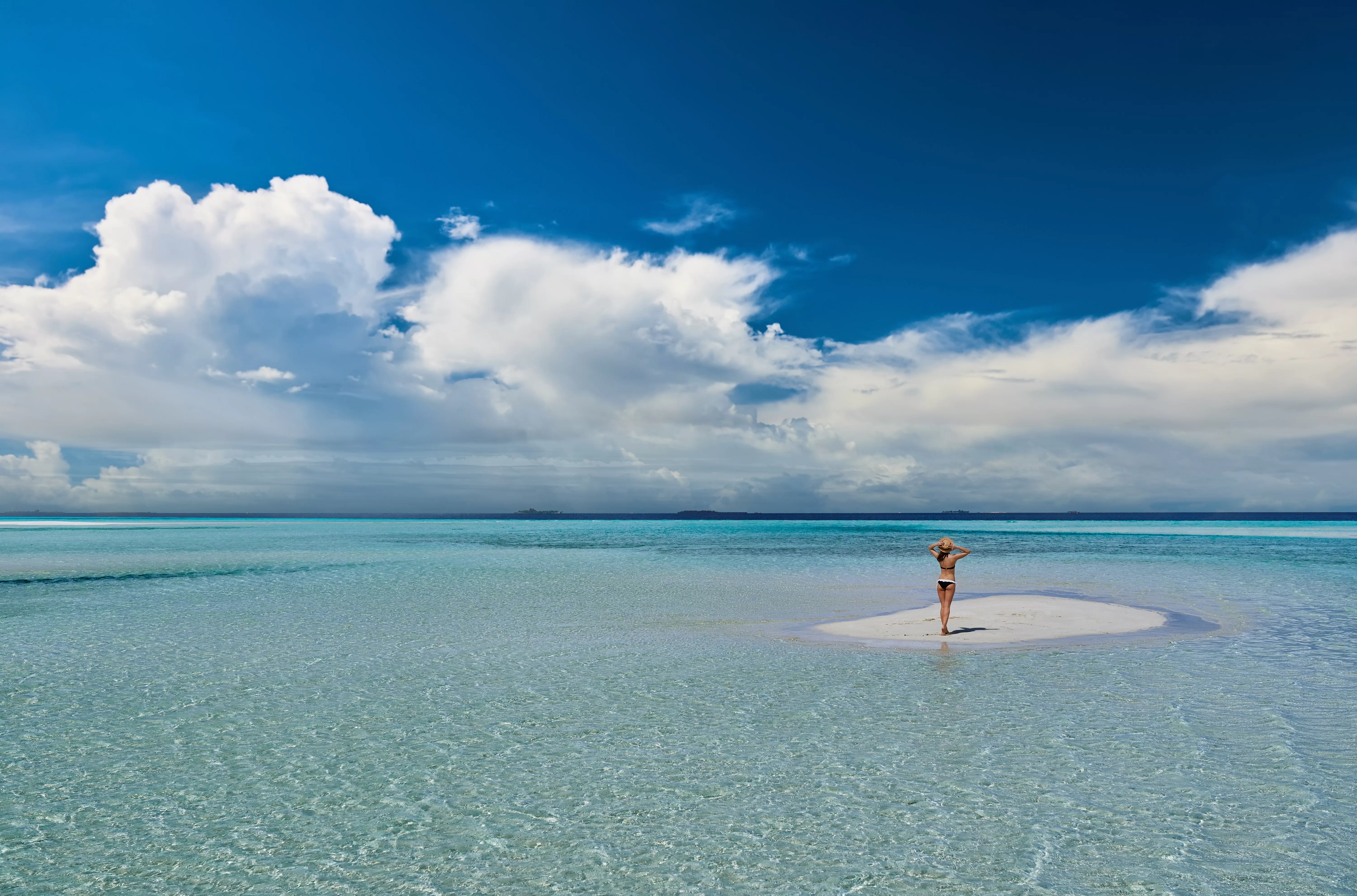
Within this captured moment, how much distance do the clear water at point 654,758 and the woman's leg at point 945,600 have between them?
203 centimetres

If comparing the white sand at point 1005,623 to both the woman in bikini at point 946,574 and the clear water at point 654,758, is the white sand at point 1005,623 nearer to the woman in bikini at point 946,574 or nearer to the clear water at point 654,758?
the woman in bikini at point 946,574

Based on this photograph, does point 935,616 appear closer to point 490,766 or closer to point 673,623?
point 673,623

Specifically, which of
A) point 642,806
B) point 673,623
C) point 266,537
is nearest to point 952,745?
point 642,806

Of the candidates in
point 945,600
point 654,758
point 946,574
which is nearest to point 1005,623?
point 945,600

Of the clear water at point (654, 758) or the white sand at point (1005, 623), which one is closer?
the clear water at point (654, 758)

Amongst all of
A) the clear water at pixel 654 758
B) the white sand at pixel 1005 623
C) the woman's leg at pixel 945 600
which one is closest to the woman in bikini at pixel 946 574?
the woman's leg at pixel 945 600

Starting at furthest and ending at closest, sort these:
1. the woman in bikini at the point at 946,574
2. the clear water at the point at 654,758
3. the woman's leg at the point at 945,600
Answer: the woman's leg at the point at 945,600, the woman in bikini at the point at 946,574, the clear water at the point at 654,758

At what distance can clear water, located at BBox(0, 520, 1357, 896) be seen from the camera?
6.74 m

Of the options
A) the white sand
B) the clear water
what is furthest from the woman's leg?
the clear water

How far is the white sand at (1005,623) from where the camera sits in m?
18.6

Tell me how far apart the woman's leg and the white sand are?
0.29 metres

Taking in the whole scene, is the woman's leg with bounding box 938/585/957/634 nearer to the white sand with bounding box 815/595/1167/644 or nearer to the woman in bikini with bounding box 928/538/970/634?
the woman in bikini with bounding box 928/538/970/634

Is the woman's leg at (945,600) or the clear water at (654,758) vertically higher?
the woman's leg at (945,600)

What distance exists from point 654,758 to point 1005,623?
1459 centimetres
